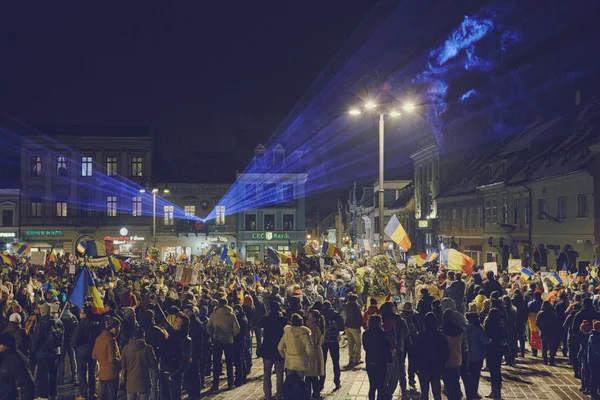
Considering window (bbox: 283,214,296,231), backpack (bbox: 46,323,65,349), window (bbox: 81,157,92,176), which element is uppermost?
window (bbox: 81,157,92,176)

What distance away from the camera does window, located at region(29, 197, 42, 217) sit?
65.3 meters

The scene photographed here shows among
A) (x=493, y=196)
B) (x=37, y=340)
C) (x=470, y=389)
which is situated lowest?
(x=470, y=389)

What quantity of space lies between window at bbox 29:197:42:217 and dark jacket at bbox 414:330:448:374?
60.6 meters

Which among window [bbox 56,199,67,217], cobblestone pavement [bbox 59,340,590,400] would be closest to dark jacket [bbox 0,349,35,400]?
cobblestone pavement [bbox 59,340,590,400]

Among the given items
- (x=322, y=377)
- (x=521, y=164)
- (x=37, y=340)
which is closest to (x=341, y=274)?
(x=322, y=377)

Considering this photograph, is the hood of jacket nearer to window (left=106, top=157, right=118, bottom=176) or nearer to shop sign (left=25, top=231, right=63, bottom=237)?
window (left=106, top=157, right=118, bottom=176)

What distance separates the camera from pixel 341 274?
81.5ft

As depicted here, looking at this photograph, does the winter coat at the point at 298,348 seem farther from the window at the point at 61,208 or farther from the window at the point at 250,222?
the window at the point at 61,208

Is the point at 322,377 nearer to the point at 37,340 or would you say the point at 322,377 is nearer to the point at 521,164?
the point at 37,340

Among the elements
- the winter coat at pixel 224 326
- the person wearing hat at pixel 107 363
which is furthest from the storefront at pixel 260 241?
the person wearing hat at pixel 107 363

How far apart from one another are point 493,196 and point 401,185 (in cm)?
3448

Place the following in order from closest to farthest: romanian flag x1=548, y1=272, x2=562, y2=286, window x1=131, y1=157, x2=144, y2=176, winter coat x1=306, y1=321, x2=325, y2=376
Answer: winter coat x1=306, y1=321, x2=325, y2=376
romanian flag x1=548, y1=272, x2=562, y2=286
window x1=131, y1=157, x2=144, y2=176

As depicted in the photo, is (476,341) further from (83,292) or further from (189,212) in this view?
(189,212)

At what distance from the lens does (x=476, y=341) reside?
11953mm
